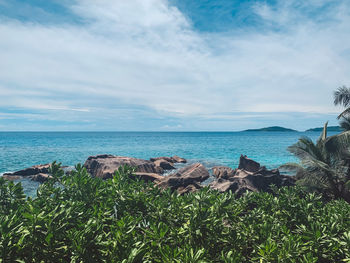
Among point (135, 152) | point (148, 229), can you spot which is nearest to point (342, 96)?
point (148, 229)

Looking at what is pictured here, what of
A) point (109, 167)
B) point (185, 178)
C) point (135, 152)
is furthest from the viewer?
point (135, 152)

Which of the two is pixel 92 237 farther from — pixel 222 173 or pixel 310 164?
pixel 222 173

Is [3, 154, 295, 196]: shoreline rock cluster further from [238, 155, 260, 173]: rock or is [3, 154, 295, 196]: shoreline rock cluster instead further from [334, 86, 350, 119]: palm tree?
[334, 86, 350, 119]: palm tree

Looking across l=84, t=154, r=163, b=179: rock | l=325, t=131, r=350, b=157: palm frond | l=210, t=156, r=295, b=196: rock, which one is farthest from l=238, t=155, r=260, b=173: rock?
l=325, t=131, r=350, b=157: palm frond

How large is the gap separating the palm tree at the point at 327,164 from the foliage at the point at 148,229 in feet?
31.1

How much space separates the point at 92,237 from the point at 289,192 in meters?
5.00

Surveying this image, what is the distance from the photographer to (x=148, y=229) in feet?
13.5

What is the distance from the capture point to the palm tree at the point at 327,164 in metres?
13.5

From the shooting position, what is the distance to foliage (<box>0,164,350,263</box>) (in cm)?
302

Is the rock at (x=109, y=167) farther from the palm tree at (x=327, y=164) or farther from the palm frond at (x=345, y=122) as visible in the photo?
the palm frond at (x=345, y=122)

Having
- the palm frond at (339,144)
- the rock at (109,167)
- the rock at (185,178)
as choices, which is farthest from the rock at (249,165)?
the palm frond at (339,144)

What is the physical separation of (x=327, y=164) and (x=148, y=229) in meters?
13.1

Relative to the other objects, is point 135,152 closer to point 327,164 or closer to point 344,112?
point 344,112

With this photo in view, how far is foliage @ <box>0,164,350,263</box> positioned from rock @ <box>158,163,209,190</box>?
39.7 feet
